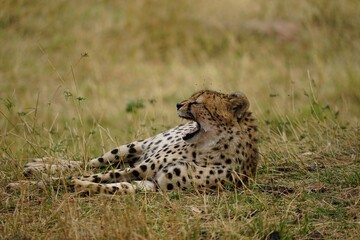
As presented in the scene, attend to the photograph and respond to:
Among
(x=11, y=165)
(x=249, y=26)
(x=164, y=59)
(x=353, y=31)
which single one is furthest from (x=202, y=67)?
Answer: (x=11, y=165)

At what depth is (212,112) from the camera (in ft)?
16.6

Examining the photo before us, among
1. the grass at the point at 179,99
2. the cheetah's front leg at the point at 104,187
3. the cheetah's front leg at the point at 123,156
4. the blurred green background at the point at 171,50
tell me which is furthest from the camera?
the blurred green background at the point at 171,50

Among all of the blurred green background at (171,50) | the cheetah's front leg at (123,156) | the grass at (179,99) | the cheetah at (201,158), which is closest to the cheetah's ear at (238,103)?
the cheetah at (201,158)

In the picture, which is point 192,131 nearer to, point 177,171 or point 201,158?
point 201,158

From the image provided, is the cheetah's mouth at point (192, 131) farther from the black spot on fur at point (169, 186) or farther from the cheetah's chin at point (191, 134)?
the black spot on fur at point (169, 186)

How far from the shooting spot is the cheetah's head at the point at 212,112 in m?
5.02

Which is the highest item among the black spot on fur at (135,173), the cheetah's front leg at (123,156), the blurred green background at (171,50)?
the black spot on fur at (135,173)

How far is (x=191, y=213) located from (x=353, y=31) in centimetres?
740

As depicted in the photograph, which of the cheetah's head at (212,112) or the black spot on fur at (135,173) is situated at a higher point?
the cheetah's head at (212,112)

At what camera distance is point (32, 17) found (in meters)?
10.8

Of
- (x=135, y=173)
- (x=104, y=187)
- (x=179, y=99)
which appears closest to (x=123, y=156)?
(x=135, y=173)

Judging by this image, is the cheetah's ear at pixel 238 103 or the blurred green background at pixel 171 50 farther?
the blurred green background at pixel 171 50

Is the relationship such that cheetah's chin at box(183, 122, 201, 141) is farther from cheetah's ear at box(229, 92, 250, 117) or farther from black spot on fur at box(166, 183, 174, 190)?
black spot on fur at box(166, 183, 174, 190)

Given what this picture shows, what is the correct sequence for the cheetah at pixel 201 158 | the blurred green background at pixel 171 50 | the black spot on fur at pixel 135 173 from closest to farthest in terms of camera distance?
1. the cheetah at pixel 201 158
2. the black spot on fur at pixel 135 173
3. the blurred green background at pixel 171 50
